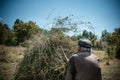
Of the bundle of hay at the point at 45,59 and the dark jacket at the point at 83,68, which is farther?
the bundle of hay at the point at 45,59

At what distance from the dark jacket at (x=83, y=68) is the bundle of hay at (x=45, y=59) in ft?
7.44

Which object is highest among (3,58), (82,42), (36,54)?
(82,42)

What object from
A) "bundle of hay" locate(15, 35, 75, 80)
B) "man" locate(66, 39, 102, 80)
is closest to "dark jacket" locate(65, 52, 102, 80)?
"man" locate(66, 39, 102, 80)

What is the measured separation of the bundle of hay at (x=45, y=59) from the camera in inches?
234

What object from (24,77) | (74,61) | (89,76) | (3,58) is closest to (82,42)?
(74,61)

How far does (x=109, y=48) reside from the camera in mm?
20281

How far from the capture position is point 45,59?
607 cm

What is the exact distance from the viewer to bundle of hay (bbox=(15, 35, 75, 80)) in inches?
234

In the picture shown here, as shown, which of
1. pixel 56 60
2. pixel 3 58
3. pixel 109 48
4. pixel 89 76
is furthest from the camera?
pixel 109 48

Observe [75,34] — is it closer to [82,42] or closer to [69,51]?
[69,51]

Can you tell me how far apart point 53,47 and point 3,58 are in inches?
334

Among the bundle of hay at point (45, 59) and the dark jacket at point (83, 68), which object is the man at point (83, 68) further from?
the bundle of hay at point (45, 59)

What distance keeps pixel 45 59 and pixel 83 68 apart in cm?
291

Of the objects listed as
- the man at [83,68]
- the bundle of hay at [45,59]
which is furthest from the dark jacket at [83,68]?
the bundle of hay at [45,59]
